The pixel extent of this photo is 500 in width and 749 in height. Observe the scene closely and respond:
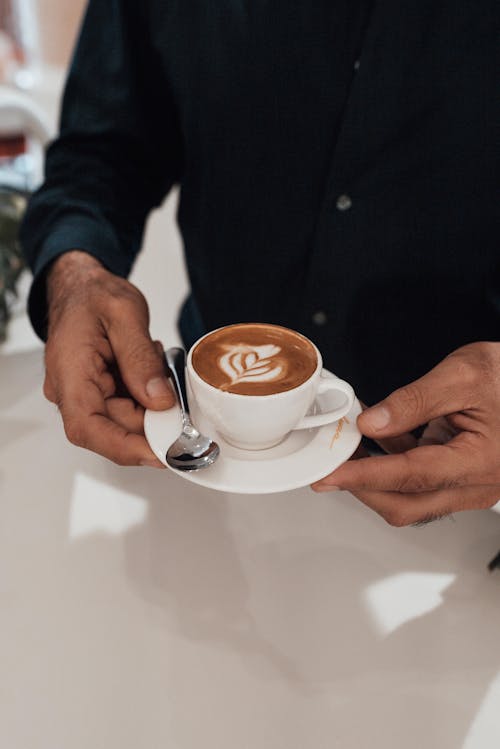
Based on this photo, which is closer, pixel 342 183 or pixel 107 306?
pixel 107 306

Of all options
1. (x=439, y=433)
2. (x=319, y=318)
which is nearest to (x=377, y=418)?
(x=439, y=433)

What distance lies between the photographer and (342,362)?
40.3 inches

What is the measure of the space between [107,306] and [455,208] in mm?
468

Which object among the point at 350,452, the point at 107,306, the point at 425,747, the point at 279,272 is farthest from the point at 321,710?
the point at 279,272

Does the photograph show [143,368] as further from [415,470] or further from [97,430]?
[415,470]

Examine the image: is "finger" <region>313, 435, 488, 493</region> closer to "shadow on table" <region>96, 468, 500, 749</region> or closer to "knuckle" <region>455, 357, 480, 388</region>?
A: "knuckle" <region>455, 357, 480, 388</region>

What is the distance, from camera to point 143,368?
670mm

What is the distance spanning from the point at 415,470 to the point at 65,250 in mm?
553

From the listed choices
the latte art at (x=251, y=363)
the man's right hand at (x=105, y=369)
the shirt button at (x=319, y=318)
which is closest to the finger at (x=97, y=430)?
the man's right hand at (x=105, y=369)

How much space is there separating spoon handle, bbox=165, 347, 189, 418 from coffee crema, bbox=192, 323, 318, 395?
0.05 meters

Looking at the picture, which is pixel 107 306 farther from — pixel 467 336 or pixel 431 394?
pixel 467 336

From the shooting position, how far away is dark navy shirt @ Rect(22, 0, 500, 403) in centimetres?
79

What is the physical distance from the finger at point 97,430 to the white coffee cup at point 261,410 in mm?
76

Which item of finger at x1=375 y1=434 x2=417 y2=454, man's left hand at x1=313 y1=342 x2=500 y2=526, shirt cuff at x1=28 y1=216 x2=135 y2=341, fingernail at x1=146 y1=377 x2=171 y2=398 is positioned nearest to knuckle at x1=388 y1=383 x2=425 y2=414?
man's left hand at x1=313 y1=342 x2=500 y2=526
